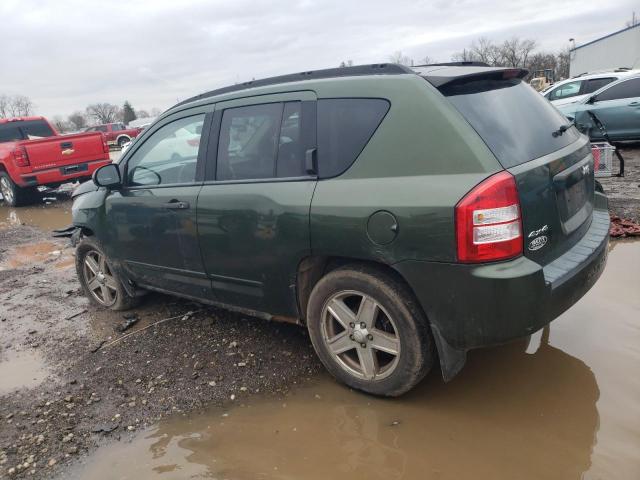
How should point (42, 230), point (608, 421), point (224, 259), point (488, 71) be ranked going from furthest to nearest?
1. point (42, 230)
2. point (224, 259)
3. point (488, 71)
4. point (608, 421)

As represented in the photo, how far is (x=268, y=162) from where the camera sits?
3168mm

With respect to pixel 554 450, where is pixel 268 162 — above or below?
above

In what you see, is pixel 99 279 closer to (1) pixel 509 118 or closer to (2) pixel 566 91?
(1) pixel 509 118

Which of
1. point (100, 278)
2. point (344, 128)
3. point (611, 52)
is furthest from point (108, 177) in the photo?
point (611, 52)

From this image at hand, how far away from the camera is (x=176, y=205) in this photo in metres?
3.60

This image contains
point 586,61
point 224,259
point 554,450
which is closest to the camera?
point 554,450

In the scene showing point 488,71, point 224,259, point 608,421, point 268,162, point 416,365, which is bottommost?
point 608,421

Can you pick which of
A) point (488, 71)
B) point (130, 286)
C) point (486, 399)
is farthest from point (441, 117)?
point (130, 286)

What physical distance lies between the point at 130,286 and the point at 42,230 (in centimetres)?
572

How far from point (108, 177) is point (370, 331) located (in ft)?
8.20

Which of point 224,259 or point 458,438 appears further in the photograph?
point 224,259

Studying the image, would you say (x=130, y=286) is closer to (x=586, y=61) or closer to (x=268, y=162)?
(x=268, y=162)

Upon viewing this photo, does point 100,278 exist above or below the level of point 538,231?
below

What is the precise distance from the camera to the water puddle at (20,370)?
3.64 metres
